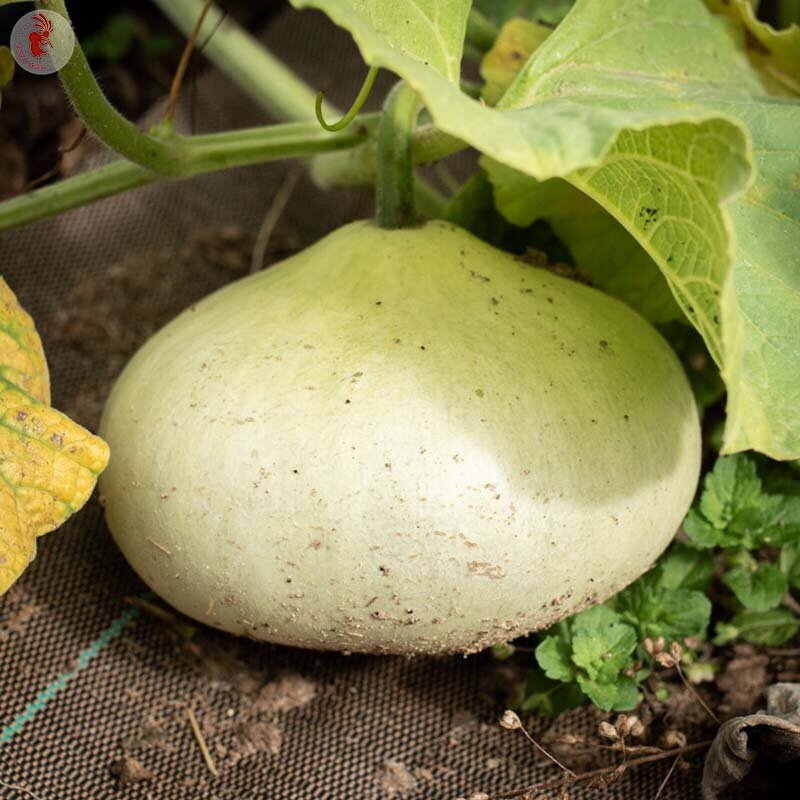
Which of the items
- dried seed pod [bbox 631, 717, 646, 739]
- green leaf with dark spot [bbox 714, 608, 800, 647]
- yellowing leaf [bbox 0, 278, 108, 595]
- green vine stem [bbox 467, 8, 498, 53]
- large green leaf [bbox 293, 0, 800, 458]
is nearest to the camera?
large green leaf [bbox 293, 0, 800, 458]

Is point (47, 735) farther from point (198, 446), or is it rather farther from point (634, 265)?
point (634, 265)

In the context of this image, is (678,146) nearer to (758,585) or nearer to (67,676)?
(758,585)

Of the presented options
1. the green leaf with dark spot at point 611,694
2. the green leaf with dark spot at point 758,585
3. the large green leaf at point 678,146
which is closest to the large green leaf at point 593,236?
the large green leaf at point 678,146

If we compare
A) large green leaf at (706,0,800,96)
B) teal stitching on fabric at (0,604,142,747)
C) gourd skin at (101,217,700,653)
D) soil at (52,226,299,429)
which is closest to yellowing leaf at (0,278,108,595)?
gourd skin at (101,217,700,653)

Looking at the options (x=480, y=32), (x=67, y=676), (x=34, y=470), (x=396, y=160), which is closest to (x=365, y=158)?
(x=396, y=160)

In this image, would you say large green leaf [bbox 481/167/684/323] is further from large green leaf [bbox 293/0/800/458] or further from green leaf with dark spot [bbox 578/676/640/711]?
green leaf with dark spot [bbox 578/676/640/711]
